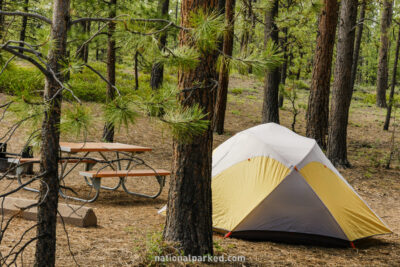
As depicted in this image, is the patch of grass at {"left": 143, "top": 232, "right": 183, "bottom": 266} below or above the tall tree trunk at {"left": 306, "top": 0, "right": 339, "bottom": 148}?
below

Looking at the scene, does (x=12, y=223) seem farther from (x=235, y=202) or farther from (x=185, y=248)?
(x=235, y=202)

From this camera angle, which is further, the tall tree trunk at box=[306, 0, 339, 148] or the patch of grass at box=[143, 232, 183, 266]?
the tall tree trunk at box=[306, 0, 339, 148]

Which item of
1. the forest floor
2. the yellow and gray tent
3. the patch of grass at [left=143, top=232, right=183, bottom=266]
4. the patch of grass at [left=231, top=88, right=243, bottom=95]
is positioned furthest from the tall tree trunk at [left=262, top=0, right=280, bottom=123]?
the patch of grass at [left=143, top=232, right=183, bottom=266]

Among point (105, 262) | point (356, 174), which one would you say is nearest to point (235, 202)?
point (105, 262)

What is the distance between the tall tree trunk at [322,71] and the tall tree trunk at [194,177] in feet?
22.2

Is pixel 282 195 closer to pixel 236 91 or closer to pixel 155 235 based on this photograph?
pixel 155 235

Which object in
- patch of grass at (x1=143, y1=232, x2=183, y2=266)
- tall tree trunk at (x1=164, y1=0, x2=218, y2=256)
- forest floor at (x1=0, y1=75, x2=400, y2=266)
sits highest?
tall tree trunk at (x1=164, y1=0, x2=218, y2=256)

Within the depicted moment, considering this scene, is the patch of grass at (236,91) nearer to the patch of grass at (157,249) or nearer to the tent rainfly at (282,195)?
the tent rainfly at (282,195)

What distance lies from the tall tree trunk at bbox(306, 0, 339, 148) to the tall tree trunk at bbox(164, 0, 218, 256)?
6.78 m

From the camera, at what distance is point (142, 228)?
5.36 meters

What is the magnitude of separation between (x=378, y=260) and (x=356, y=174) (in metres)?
5.22

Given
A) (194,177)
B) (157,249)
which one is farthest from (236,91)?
(157,249)

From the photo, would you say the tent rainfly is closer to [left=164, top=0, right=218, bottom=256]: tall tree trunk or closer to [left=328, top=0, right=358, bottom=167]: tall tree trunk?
[left=164, top=0, right=218, bottom=256]: tall tree trunk

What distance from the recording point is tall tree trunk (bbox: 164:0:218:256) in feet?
13.9
